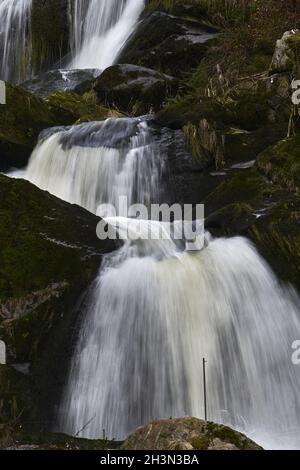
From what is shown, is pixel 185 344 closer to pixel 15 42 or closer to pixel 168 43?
pixel 168 43

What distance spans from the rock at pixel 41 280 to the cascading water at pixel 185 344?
16 centimetres

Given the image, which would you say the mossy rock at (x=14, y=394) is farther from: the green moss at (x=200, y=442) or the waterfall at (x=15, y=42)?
the waterfall at (x=15, y=42)

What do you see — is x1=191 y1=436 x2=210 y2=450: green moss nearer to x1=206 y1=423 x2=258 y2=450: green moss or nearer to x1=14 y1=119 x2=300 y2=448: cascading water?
x1=206 y1=423 x2=258 y2=450: green moss

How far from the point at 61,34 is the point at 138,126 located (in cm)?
1259

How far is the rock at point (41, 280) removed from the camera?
471 cm

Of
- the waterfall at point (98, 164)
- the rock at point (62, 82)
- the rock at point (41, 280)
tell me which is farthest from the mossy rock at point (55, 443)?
the rock at point (62, 82)

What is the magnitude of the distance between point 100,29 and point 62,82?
4.22 meters

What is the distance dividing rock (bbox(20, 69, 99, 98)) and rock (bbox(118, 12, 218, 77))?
148 cm

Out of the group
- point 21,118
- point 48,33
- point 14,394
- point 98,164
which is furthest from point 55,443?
point 48,33

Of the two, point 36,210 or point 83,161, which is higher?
point 83,161

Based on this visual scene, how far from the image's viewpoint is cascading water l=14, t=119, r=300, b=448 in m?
4.63

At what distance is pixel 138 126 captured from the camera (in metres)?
9.04

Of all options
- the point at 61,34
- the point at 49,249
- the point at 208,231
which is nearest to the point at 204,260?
the point at 208,231
